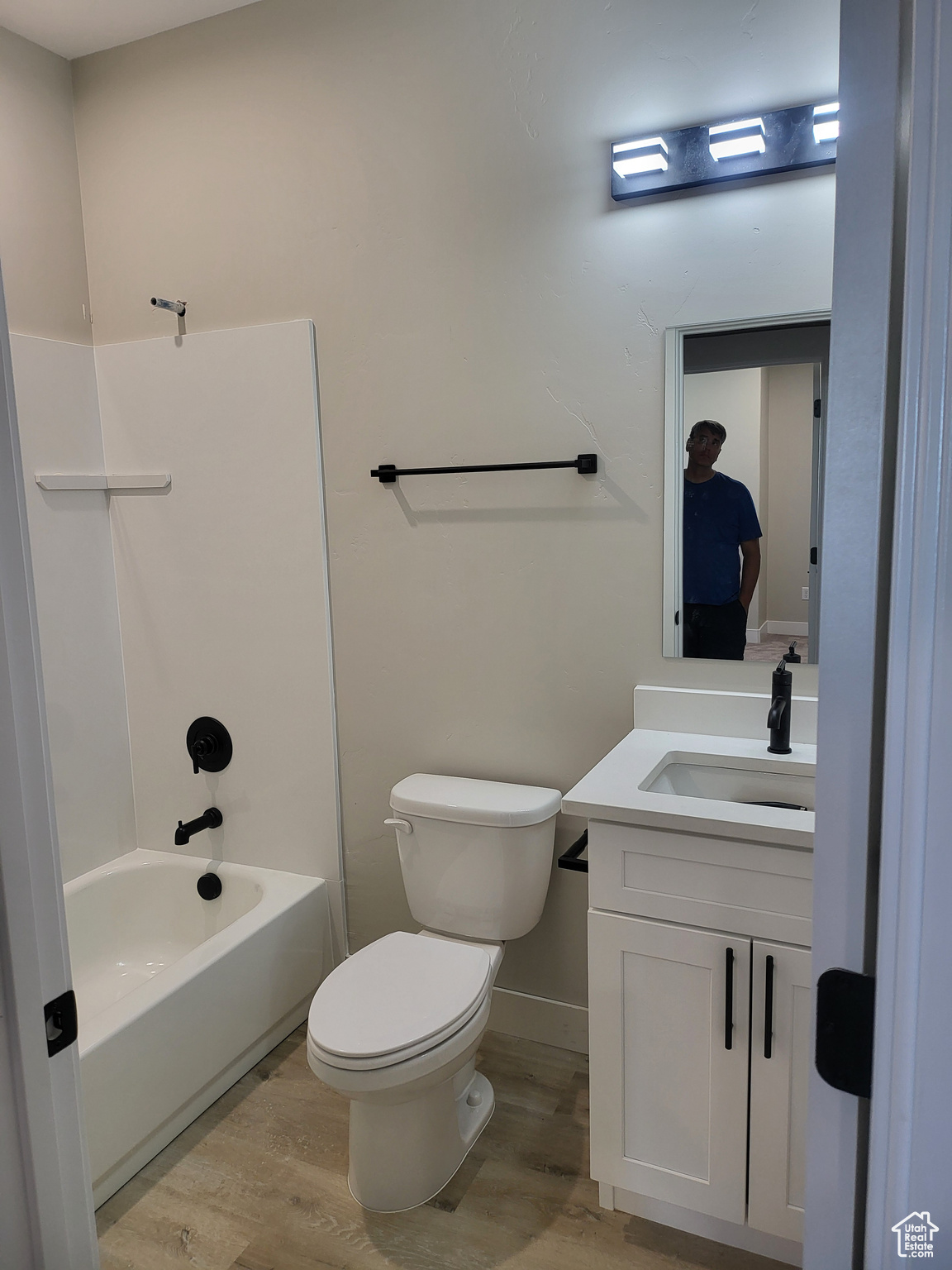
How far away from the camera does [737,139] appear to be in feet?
6.01

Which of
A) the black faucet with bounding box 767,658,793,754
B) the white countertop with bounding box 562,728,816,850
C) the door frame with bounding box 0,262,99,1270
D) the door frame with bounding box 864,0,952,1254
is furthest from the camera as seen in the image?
the black faucet with bounding box 767,658,793,754

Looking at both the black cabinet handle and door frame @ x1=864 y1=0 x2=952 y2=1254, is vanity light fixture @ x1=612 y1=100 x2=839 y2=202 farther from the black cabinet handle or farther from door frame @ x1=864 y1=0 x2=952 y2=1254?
the black cabinet handle

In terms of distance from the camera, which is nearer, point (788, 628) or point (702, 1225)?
point (702, 1225)

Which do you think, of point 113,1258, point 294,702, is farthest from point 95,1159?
point 294,702

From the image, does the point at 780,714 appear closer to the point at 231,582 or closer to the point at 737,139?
the point at 737,139

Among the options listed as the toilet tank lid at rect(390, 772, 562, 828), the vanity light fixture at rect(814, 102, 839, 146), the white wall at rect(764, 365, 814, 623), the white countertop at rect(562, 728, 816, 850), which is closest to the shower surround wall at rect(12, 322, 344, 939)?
the toilet tank lid at rect(390, 772, 562, 828)

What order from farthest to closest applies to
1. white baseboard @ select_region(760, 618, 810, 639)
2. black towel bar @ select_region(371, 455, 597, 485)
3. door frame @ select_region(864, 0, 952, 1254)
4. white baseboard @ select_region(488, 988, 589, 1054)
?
white baseboard @ select_region(488, 988, 589, 1054)
black towel bar @ select_region(371, 455, 597, 485)
white baseboard @ select_region(760, 618, 810, 639)
door frame @ select_region(864, 0, 952, 1254)

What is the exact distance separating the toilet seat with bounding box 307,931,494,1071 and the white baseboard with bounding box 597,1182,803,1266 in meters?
0.48

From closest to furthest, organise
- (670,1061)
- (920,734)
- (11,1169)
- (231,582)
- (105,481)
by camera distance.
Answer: (920,734) → (11,1169) → (670,1061) → (231,582) → (105,481)

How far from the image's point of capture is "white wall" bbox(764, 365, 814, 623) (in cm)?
190

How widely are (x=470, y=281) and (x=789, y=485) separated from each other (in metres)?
0.93

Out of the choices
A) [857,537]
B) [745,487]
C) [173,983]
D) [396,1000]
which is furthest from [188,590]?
[857,537]

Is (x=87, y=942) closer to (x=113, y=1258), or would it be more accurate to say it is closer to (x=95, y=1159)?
(x=95, y=1159)

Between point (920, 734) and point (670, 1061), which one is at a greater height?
point (920, 734)
